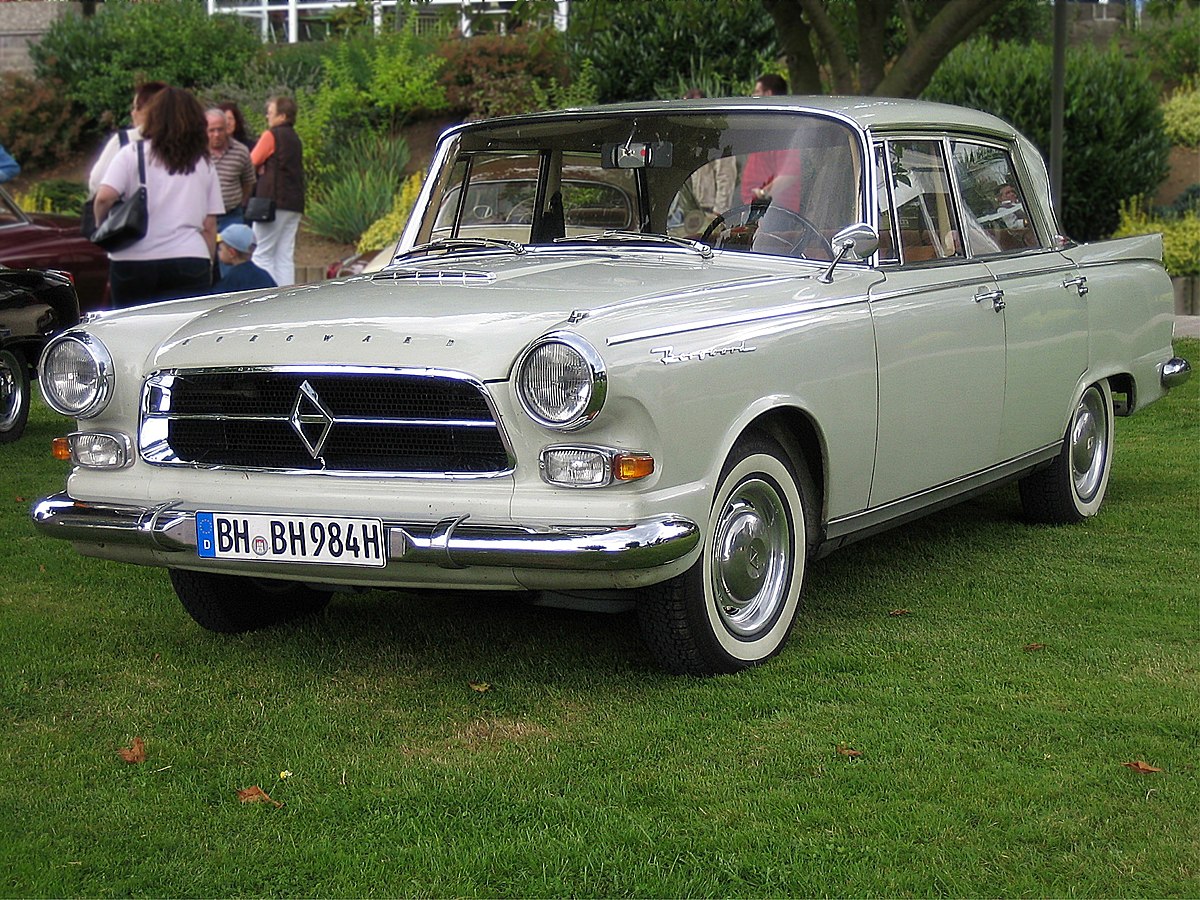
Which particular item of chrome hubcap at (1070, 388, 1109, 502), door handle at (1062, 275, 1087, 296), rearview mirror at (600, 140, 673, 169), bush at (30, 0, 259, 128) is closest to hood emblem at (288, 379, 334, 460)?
rearview mirror at (600, 140, 673, 169)

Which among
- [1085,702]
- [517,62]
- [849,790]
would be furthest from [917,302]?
[517,62]

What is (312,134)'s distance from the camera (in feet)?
63.3

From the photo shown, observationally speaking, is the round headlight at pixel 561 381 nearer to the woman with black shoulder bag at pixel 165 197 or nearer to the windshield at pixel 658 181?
the windshield at pixel 658 181

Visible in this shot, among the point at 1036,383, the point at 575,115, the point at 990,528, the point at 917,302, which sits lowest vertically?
the point at 990,528

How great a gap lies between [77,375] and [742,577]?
205 cm

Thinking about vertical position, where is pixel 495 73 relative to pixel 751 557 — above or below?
above

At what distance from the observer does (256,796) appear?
364 cm

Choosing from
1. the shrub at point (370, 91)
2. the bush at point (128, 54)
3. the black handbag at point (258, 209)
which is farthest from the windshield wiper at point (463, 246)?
the bush at point (128, 54)

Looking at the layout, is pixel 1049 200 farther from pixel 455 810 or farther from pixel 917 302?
pixel 455 810

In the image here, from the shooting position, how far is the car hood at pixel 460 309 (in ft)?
13.4

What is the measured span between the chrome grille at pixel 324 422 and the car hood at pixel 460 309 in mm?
52

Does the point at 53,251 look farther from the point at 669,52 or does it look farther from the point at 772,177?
the point at 669,52

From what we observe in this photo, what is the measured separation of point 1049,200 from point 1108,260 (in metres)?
0.38

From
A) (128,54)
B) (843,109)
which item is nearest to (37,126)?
(128,54)
